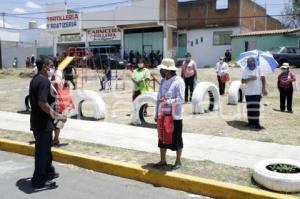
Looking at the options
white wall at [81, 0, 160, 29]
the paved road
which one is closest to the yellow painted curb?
the paved road

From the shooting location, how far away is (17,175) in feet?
23.2

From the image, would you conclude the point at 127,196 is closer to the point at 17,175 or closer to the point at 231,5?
the point at 17,175

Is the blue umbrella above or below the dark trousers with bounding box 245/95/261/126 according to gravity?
above

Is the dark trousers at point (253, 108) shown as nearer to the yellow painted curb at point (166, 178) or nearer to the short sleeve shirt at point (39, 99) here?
the yellow painted curb at point (166, 178)

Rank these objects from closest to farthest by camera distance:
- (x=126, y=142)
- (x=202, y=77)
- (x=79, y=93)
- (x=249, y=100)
A: (x=126, y=142) → (x=249, y=100) → (x=79, y=93) → (x=202, y=77)

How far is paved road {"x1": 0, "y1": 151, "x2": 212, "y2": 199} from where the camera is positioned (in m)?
6.08

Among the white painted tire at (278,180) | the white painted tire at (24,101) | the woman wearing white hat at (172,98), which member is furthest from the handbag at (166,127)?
the white painted tire at (24,101)

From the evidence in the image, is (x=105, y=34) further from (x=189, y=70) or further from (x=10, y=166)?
(x=10, y=166)

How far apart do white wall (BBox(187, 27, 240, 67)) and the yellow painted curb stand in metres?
31.4

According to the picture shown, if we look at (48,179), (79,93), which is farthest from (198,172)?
(79,93)

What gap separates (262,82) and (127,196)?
18.5 ft

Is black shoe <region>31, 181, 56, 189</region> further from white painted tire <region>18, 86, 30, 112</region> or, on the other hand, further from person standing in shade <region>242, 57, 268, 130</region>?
white painted tire <region>18, 86, 30, 112</region>

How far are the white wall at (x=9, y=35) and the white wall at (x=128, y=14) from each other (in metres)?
20.9

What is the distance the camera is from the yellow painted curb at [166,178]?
5836mm
